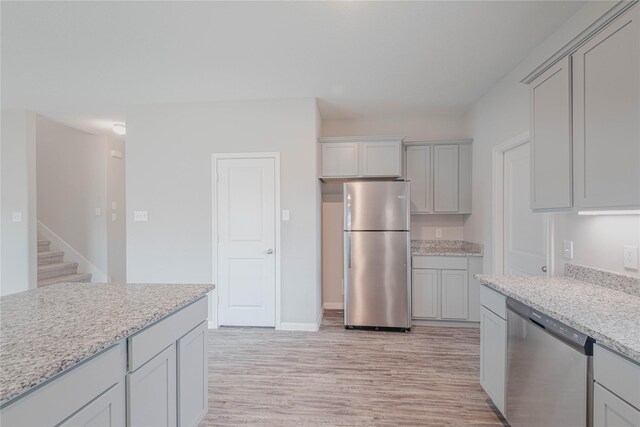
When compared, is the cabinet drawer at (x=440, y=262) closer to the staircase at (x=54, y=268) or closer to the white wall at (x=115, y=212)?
the white wall at (x=115, y=212)

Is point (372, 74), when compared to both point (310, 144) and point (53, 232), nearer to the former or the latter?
point (310, 144)

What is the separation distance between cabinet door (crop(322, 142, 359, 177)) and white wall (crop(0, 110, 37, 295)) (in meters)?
3.89

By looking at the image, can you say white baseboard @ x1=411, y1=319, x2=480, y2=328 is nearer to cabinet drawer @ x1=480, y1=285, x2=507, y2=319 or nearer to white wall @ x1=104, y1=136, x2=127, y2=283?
cabinet drawer @ x1=480, y1=285, x2=507, y2=319

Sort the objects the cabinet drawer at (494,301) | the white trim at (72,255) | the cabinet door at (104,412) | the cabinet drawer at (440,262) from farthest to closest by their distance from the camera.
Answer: the white trim at (72,255) < the cabinet drawer at (440,262) < the cabinet drawer at (494,301) < the cabinet door at (104,412)

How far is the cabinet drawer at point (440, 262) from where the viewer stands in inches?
135

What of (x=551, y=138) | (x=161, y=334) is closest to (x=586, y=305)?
(x=551, y=138)

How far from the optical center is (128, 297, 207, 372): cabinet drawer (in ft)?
3.90

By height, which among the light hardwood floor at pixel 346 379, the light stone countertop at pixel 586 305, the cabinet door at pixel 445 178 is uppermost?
the cabinet door at pixel 445 178

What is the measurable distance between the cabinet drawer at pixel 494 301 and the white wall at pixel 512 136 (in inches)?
25.2

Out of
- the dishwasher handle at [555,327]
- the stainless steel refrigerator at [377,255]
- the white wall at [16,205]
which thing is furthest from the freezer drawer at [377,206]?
the white wall at [16,205]

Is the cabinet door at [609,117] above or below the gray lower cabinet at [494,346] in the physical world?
above

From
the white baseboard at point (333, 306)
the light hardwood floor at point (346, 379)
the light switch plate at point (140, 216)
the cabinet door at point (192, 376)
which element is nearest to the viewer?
the cabinet door at point (192, 376)

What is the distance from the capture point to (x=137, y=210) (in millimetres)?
3594

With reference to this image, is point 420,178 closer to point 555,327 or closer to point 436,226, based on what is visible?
point 436,226
